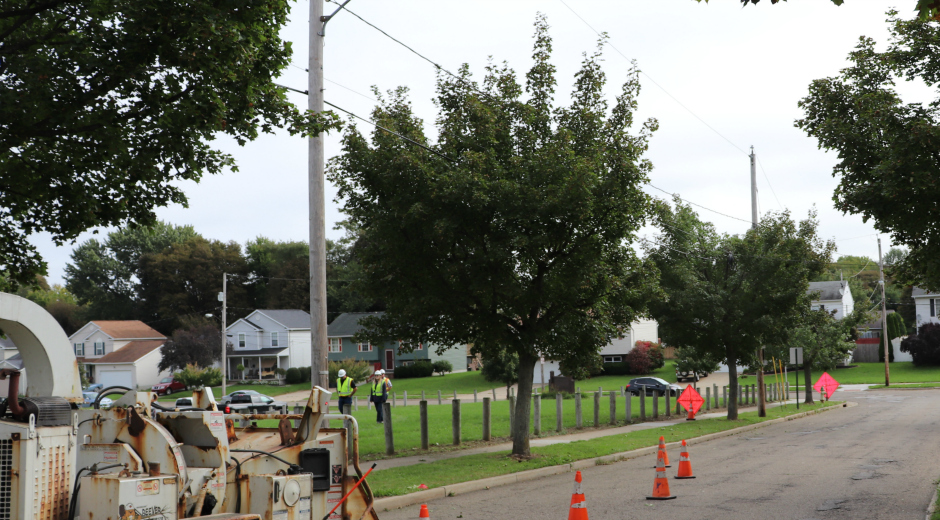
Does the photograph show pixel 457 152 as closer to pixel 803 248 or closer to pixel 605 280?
pixel 605 280

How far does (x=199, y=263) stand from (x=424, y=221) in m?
74.0

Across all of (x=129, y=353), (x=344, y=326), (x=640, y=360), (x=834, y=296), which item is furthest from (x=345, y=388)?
(x=834, y=296)

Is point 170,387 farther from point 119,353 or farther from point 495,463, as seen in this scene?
point 495,463

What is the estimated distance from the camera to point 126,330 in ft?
253

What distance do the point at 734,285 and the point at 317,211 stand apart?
1766 cm

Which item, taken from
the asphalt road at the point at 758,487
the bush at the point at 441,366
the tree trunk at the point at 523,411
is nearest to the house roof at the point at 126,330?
the bush at the point at 441,366

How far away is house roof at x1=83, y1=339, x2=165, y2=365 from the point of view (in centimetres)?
7344

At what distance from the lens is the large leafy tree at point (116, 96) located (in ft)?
29.1

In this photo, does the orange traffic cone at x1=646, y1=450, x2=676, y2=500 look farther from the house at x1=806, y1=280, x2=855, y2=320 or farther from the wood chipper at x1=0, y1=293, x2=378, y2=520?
the house at x1=806, y1=280, x2=855, y2=320

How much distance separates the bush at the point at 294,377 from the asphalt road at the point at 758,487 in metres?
51.3

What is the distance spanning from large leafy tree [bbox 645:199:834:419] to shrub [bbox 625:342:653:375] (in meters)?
35.8

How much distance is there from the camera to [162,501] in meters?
4.75

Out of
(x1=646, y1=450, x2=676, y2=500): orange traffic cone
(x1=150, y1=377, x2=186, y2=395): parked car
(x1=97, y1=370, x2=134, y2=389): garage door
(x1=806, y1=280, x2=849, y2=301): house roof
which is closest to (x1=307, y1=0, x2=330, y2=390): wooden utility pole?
(x1=646, y1=450, x2=676, y2=500): orange traffic cone

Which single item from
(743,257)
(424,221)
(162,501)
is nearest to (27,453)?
(162,501)
